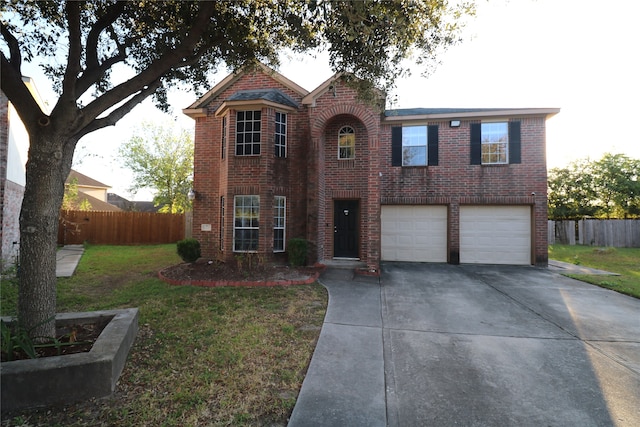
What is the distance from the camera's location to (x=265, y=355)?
3.80 metres

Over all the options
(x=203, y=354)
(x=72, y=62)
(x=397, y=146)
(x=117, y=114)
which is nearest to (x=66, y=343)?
(x=203, y=354)

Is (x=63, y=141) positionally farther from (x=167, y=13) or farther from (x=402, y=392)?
(x=402, y=392)

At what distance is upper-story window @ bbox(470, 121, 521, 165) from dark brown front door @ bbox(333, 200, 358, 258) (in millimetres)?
4732

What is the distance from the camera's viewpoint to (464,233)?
11164 millimetres

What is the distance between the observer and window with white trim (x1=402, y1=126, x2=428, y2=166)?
11.4m

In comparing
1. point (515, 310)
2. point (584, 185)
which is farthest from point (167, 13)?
point (584, 185)

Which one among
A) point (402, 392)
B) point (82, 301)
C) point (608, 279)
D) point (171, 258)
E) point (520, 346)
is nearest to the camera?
point (402, 392)

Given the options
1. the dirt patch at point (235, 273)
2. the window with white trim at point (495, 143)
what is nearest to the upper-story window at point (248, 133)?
the dirt patch at point (235, 273)

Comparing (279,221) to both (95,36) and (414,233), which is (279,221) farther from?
(95,36)

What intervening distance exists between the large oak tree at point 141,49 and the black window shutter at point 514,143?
692 centimetres

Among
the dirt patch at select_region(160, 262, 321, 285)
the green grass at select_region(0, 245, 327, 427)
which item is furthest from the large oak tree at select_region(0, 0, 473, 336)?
the dirt patch at select_region(160, 262, 321, 285)

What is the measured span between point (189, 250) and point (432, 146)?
30.1 ft

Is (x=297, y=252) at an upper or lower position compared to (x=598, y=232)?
lower

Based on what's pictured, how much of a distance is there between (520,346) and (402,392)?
2.19 meters
